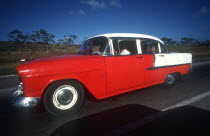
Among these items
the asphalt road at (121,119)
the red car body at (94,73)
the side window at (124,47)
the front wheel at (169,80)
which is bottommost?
the asphalt road at (121,119)

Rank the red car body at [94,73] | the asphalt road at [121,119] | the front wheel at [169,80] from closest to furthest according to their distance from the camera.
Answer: the asphalt road at [121,119] < the red car body at [94,73] < the front wheel at [169,80]

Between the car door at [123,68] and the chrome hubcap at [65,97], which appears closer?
the chrome hubcap at [65,97]

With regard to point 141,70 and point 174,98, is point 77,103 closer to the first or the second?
point 141,70

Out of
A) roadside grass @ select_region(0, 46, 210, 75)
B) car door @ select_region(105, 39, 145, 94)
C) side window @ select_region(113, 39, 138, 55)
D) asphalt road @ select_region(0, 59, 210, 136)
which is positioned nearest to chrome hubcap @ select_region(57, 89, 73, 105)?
asphalt road @ select_region(0, 59, 210, 136)

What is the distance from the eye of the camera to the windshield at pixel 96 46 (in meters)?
3.11

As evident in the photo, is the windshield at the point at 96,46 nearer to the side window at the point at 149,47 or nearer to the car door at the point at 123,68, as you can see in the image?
the car door at the point at 123,68

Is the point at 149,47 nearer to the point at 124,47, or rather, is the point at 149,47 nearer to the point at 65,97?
the point at 124,47

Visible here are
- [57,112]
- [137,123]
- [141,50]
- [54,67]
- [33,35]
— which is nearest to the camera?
[137,123]

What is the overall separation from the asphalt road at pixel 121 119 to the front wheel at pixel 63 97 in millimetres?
166

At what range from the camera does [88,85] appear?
2.75 m

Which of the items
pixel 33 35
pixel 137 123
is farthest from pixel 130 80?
pixel 33 35

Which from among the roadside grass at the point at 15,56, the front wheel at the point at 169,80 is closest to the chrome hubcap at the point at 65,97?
the front wheel at the point at 169,80

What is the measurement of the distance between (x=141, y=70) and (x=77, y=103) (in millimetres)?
1899

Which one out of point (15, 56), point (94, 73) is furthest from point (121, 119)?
point (15, 56)
